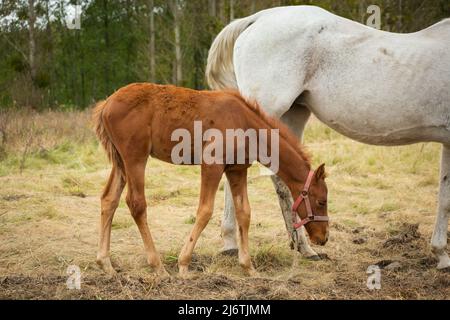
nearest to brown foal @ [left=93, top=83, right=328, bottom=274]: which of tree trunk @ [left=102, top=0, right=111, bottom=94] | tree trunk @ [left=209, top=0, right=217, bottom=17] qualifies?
tree trunk @ [left=209, top=0, right=217, bottom=17]

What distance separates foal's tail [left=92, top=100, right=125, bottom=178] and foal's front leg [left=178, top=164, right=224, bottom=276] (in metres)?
0.77

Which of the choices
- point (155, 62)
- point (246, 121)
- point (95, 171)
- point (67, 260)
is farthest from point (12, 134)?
point (155, 62)

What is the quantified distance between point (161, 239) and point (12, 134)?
20.5 feet

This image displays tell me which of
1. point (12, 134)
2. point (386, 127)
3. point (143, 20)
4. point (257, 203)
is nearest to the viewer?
point (386, 127)

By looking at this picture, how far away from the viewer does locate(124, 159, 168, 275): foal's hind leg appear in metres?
4.26

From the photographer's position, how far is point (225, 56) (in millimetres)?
5609

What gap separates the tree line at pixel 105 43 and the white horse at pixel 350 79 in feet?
36.9

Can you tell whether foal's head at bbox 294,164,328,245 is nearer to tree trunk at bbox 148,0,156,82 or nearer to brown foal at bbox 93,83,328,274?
brown foal at bbox 93,83,328,274

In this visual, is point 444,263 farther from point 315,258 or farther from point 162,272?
point 162,272

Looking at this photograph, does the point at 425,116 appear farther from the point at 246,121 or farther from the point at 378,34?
the point at 246,121

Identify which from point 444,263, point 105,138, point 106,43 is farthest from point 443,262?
point 106,43

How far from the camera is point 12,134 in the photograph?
10586mm

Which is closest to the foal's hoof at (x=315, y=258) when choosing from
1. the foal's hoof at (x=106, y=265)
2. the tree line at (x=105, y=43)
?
the foal's hoof at (x=106, y=265)

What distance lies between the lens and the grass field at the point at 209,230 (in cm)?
395
